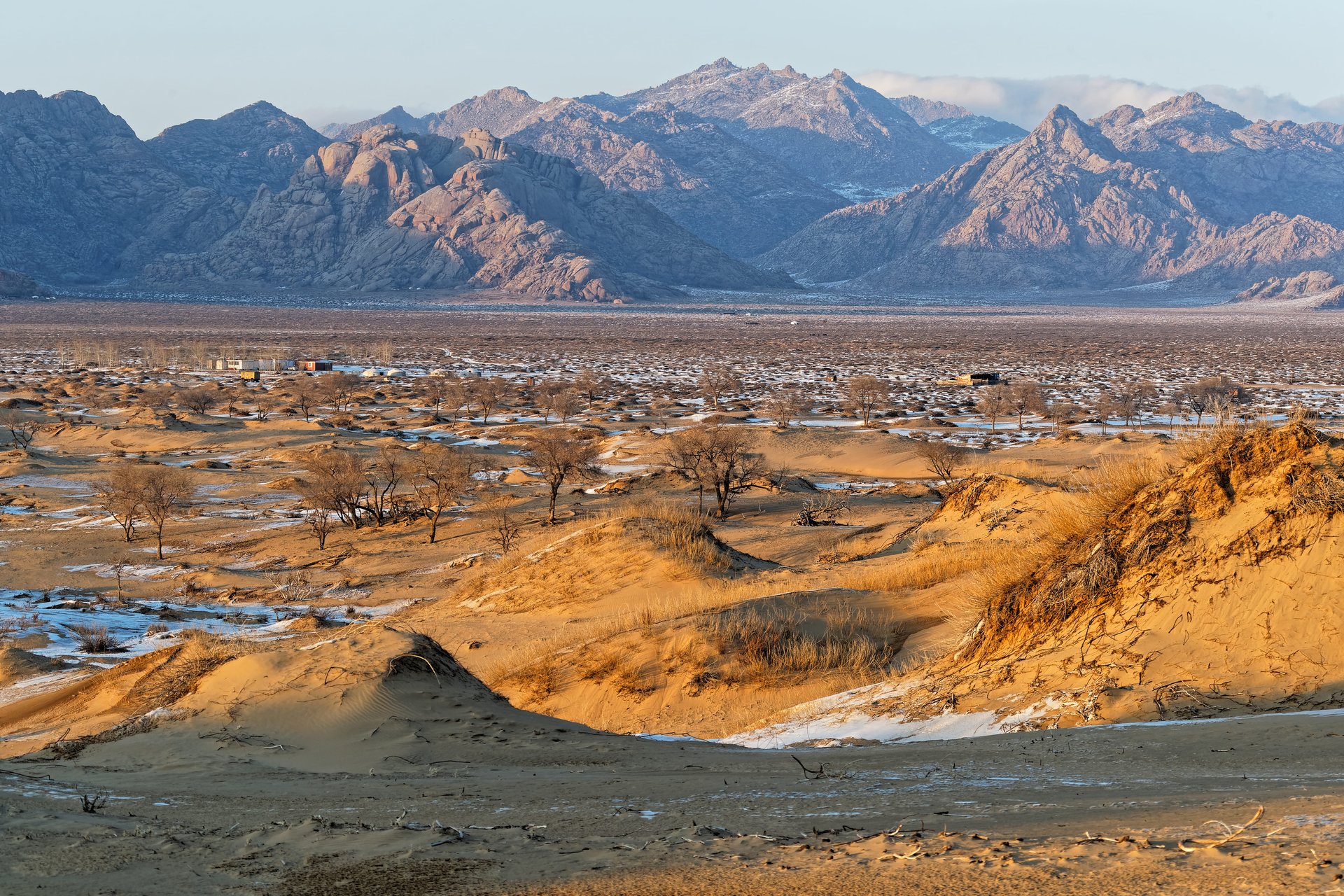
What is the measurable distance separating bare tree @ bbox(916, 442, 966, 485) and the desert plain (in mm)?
404

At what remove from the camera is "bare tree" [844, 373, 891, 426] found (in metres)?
53.6

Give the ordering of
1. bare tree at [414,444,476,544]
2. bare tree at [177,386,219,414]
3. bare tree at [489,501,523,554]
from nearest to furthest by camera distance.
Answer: bare tree at [489,501,523,554]
bare tree at [414,444,476,544]
bare tree at [177,386,219,414]

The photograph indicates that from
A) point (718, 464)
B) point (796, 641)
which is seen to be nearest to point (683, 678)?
point (796, 641)

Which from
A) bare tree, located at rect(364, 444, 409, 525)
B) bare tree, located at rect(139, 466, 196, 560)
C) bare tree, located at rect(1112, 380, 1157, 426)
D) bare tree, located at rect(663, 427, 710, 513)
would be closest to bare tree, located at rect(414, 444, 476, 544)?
bare tree, located at rect(364, 444, 409, 525)

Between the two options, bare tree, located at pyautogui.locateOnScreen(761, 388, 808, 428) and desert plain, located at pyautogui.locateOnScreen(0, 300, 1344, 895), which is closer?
desert plain, located at pyautogui.locateOnScreen(0, 300, 1344, 895)

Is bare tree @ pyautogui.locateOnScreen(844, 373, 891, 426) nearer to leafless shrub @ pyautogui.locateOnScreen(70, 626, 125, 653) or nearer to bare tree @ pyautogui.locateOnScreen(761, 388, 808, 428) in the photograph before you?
bare tree @ pyautogui.locateOnScreen(761, 388, 808, 428)

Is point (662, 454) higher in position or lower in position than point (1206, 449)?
lower

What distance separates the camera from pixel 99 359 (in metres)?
83.9

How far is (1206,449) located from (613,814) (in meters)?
6.93

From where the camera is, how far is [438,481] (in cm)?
2998

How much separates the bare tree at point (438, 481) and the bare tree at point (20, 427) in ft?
50.6

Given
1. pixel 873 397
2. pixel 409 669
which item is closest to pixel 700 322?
pixel 873 397

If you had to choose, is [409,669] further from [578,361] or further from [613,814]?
[578,361]

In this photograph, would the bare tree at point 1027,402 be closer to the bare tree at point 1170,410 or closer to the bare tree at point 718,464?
the bare tree at point 1170,410
